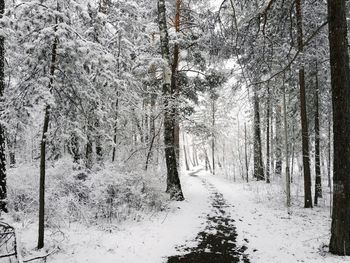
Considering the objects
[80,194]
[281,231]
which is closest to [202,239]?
[281,231]

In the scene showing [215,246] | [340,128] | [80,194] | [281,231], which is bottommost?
[281,231]

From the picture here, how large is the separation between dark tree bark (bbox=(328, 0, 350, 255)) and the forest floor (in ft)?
1.80

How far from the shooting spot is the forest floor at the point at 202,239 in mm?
6816

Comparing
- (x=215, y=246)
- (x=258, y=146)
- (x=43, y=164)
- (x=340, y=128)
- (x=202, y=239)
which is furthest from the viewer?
(x=258, y=146)

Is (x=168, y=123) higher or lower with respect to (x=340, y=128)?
higher

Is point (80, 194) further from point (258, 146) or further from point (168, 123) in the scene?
point (258, 146)

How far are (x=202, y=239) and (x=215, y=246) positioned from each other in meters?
0.69

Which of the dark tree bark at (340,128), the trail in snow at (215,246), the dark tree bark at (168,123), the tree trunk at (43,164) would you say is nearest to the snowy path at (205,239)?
the trail in snow at (215,246)

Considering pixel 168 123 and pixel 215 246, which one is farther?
pixel 168 123

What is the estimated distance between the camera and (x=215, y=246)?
25.4 ft

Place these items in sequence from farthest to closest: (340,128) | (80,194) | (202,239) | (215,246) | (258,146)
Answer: (258,146) → (80,194) → (202,239) → (215,246) → (340,128)

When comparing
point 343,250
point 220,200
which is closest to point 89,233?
point 343,250

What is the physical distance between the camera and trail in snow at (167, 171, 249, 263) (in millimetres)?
6863

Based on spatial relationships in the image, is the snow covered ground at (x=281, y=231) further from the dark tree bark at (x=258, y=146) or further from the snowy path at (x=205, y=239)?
the dark tree bark at (x=258, y=146)
